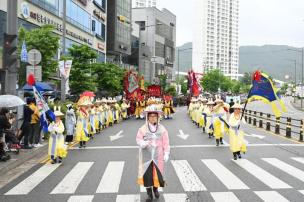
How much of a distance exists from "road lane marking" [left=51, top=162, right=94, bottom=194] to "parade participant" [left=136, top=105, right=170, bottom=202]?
1.63m

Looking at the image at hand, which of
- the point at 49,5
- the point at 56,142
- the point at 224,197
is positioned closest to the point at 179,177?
the point at 224,197

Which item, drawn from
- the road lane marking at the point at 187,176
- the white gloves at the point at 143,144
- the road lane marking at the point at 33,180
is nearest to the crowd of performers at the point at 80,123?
the road lane marking at the point at 33,180

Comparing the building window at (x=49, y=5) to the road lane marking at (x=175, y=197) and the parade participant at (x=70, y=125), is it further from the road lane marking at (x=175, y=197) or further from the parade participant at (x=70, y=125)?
the road lane marking at (x=175, y=197)

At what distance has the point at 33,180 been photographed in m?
10.2

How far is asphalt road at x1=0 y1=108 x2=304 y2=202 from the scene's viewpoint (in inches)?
333

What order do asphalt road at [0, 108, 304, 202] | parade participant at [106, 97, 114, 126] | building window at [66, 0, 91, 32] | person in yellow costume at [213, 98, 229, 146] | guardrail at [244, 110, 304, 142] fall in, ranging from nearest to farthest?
asphalt road at [0, 108, 304, 202], person in yellow costume at [213, 98, 229, 146], guardrail at [244, 110, 304, 142], parade participant at [106, 97, 114, 126], building window at [66, 0, 91, 32]

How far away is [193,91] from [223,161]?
3091cm

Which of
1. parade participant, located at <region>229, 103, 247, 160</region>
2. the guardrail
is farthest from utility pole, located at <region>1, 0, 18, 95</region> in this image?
the guardrail

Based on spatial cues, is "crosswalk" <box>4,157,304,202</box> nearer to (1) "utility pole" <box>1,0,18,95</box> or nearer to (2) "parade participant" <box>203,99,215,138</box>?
(1) "utility pole" <box>1,0,18,95</box>

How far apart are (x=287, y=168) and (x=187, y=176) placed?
285 centimetres

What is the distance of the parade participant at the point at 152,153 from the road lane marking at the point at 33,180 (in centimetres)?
246

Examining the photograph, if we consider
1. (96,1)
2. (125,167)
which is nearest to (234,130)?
(125,167)

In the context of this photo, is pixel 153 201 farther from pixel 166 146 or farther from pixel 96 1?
pixel 96 1

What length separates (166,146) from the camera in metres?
8.34
